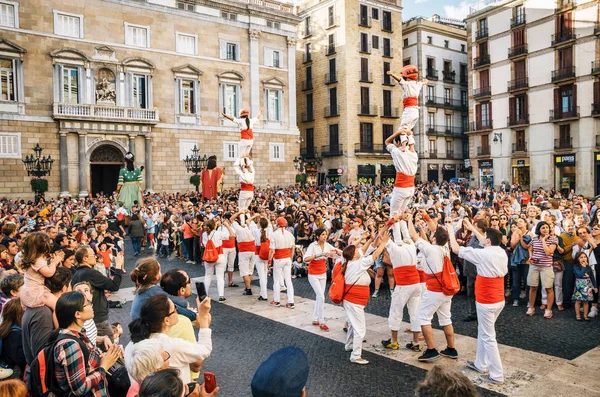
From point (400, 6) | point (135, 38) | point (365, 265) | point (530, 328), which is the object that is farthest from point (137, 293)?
point (400, 6)

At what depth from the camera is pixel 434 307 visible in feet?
21.0

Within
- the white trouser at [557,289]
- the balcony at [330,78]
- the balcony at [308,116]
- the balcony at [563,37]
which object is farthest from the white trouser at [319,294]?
the balcony at [308,116]

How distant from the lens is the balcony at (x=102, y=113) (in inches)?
1061

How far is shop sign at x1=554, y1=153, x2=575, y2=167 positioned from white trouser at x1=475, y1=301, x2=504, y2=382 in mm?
32683

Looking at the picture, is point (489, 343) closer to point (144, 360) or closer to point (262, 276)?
point (144, 360)

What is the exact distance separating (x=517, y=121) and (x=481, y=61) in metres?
6.31

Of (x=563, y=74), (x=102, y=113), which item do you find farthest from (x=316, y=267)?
(x=563, y=74)

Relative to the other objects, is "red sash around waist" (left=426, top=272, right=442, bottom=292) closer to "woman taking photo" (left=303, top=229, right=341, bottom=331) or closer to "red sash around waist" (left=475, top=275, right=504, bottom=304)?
"red sash around waist" (left=475, top=275, right=504, bottom=304)

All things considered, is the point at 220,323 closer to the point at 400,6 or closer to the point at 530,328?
the point at 530,328

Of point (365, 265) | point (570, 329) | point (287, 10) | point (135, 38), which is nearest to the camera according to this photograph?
point (365, 265)

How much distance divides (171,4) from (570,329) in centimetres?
3042

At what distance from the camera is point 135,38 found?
29.6 metres

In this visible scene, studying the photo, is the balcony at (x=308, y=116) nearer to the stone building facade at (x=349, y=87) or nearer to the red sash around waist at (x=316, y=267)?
the stone building facade at (x=349, y=87)

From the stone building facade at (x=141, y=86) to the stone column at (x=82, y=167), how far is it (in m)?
0.06
